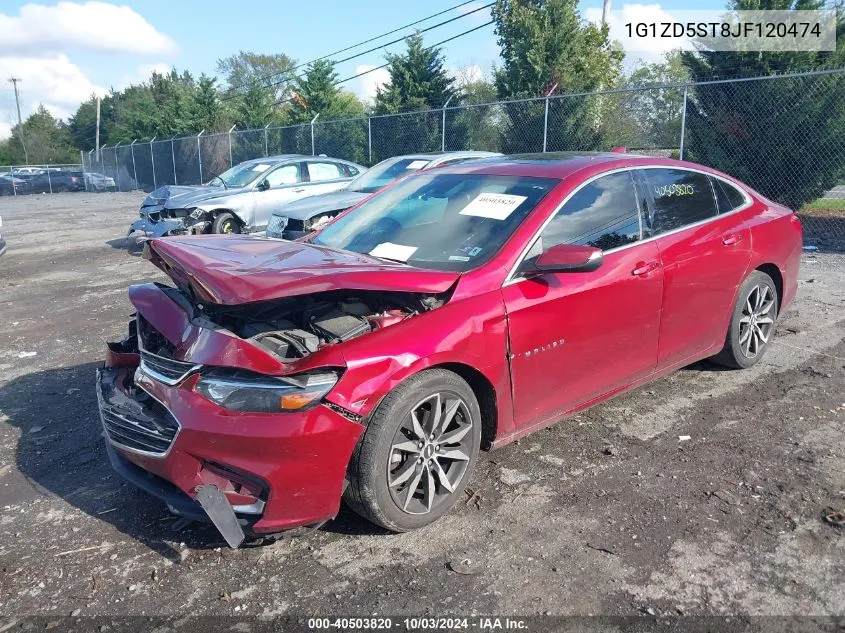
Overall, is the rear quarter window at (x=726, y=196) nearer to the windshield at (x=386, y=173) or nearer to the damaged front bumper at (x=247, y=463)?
the damaged front bumper at (x=247, y=463)

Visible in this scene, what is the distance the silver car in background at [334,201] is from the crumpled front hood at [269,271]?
448cm

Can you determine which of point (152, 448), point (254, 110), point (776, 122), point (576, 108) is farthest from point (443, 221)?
→ point (254, 110)

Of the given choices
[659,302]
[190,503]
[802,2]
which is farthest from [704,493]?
[802,2]

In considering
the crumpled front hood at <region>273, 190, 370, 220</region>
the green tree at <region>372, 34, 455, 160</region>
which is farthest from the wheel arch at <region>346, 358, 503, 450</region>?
the green tree at <region>372, 34, 455, 160</region>

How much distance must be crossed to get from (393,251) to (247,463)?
1.57 m

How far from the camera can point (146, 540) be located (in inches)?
127

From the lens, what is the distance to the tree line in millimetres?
11953

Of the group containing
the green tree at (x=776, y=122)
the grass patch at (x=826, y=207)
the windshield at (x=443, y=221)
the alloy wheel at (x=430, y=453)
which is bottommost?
the alloy wheel at (x=430, y=453)

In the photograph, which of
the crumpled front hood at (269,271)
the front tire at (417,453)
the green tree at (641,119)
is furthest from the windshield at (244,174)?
the front tire at (417,453)

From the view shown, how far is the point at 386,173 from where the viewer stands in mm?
11016

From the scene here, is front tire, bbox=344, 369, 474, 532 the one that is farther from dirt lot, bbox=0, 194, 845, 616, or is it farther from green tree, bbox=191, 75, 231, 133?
green tree, bbox=191, 75, 231, 133

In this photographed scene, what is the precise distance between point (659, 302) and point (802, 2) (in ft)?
38.5

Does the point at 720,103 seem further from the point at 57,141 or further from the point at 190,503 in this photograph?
the point at 57,141

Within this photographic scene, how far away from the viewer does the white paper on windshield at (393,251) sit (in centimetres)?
385
